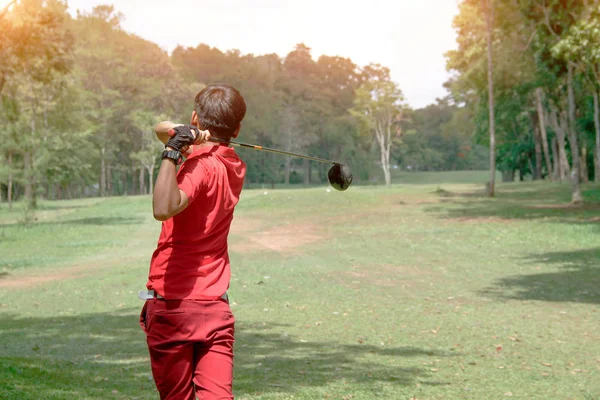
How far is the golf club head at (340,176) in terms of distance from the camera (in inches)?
183

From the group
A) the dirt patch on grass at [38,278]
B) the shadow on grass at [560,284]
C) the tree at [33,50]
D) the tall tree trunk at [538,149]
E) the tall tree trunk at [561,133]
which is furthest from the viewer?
the tall tree trunk at [538,149]

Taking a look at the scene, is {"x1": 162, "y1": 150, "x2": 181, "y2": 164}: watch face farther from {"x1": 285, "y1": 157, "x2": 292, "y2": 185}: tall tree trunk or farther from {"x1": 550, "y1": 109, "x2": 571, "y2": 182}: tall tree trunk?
{"x1": 285, "y1": 157, "x2": 292, "y2": 185}: tall tree trunk

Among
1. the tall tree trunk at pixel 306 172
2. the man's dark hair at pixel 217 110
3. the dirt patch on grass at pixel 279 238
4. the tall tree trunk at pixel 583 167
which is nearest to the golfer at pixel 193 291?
the man's dark hair at pixel 217 110

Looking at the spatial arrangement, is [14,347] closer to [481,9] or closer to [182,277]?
[182,277]

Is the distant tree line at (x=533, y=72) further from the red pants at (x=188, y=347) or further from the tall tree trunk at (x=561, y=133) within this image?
the red pants at (x=188, y=347)

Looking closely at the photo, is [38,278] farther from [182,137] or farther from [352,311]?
[182,137]

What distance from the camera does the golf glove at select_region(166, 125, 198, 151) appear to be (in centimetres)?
376

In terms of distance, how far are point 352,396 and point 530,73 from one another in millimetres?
33506

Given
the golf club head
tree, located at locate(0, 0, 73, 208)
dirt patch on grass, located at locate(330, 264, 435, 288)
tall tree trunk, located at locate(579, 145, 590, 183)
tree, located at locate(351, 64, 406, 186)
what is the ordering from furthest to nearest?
tree, located at locate(351, 64, 406, 186)
tall tree trunk, located at locate(579, 145, 590, 183)
tree, located at locate(0, 0, 73, 208)
dirt patch on grass, located at locate(330, 264, 435, 288)
the golf club head

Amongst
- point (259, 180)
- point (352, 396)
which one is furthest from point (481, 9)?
point (259, 180)

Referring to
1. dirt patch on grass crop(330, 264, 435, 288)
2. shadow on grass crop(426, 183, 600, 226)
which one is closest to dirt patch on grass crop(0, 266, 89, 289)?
dirt patch on grass crop(330, 264, 435, 288)

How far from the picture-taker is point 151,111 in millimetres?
73062

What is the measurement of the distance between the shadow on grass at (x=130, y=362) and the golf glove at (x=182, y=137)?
304 centimetres

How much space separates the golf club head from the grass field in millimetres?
2417
